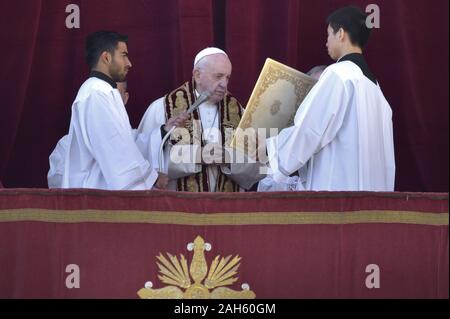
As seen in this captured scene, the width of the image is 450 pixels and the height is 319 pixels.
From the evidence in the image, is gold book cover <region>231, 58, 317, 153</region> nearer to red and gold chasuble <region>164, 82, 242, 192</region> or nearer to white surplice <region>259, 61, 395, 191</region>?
white surplice <region>259, 61, 395, 191</region>

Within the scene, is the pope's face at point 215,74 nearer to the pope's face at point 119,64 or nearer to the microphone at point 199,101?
the microphone at point 199,101

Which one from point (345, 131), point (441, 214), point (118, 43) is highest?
point (118, 43)

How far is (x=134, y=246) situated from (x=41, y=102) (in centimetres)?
241

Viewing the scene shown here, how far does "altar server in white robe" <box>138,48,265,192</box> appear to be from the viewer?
6688mm

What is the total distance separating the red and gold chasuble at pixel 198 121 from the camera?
22.3ft

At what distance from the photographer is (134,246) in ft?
17.8

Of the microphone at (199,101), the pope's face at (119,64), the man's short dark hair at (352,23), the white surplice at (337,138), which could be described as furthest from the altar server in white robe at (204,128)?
the man's short dark hair at (352,23)

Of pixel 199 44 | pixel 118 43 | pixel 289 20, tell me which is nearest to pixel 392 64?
pixel 289 20

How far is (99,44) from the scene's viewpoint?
21.8 ft

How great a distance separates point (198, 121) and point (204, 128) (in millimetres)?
Answer: 57

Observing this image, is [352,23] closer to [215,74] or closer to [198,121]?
[215,74]

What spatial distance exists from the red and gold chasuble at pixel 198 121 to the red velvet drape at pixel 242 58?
1.48 feet

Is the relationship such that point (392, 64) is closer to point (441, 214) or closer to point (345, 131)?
point (345, 131)
